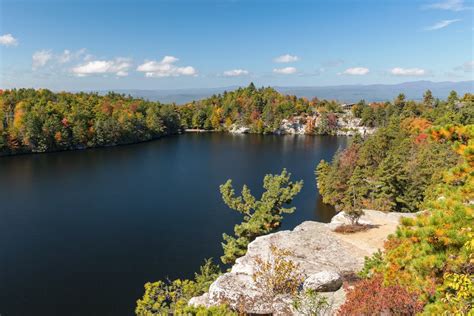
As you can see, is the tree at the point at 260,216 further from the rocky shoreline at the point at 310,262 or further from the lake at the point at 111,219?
the lake at the point at 111,219

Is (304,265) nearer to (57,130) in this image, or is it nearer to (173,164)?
(173,164)

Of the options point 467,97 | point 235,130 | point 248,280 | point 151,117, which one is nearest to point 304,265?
point 248,280

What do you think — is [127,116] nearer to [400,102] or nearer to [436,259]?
[400,102]

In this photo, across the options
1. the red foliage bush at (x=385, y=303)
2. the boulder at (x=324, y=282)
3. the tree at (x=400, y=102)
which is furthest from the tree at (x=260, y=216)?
the tree at (x=400, y=102)

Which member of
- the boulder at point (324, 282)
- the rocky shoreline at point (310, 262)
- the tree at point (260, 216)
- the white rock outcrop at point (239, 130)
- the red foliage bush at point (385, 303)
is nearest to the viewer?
the red foliage bush at point (385, 303)

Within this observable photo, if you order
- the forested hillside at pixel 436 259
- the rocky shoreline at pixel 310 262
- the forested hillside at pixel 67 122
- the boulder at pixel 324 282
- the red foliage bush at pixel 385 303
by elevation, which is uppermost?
the forested hillside at pixel 67 122

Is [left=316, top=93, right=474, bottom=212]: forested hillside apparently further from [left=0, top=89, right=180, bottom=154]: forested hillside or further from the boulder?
[left=0, top=89, right=180, bottom=154]: forested hillside
